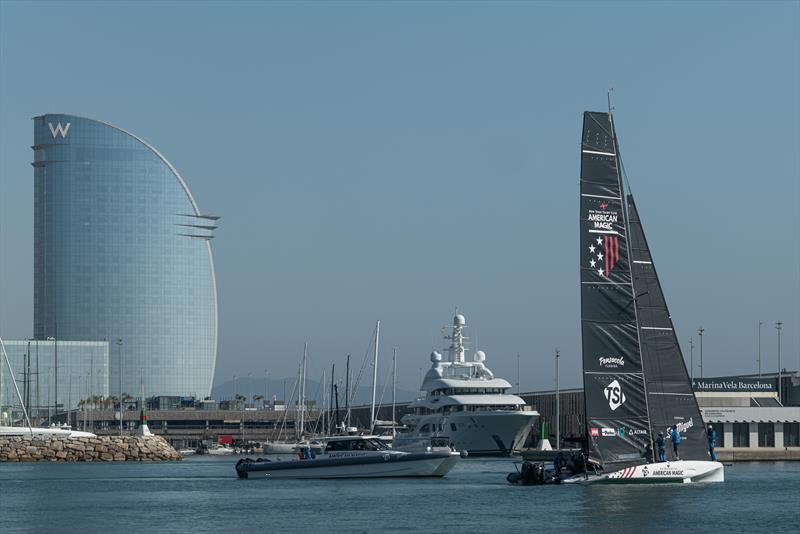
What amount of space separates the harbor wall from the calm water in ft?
223

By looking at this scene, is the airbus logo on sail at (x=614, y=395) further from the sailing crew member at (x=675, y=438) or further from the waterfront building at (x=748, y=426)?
the waterfront building at (x=748, y=426)

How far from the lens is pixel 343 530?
182 feet

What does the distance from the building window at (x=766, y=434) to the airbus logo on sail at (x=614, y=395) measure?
75956 mm

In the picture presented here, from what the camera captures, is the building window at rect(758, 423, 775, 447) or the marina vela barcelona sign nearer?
the building window at rect(758, 423, 775, 447)

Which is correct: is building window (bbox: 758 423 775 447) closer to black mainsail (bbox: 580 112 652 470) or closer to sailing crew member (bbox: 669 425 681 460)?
sailing crew member (bbox: 669 425 681 460)

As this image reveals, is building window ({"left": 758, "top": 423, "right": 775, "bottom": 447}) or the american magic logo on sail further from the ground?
the american magic logo on sail

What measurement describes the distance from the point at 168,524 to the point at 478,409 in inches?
3667

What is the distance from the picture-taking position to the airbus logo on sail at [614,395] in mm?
66250

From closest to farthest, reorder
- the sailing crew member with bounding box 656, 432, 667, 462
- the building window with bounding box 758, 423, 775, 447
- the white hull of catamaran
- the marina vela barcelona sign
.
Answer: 1. the white hull of catamaran
2. the sailing crew member with bounding box 656, 432, 667, 462
3. the building window with bounding box 758, 423, 775, 447
4. the marina vela barcelona sign

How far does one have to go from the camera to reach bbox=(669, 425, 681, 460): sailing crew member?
66.7 m

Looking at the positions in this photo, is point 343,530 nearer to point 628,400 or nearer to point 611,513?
point 611,513

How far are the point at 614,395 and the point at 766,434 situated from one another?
76.8m

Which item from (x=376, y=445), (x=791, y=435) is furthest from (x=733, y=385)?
(x=376, y=445)

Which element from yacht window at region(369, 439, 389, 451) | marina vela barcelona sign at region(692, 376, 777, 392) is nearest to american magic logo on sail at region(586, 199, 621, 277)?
yacht window at region(369, 439, 389, 451)
